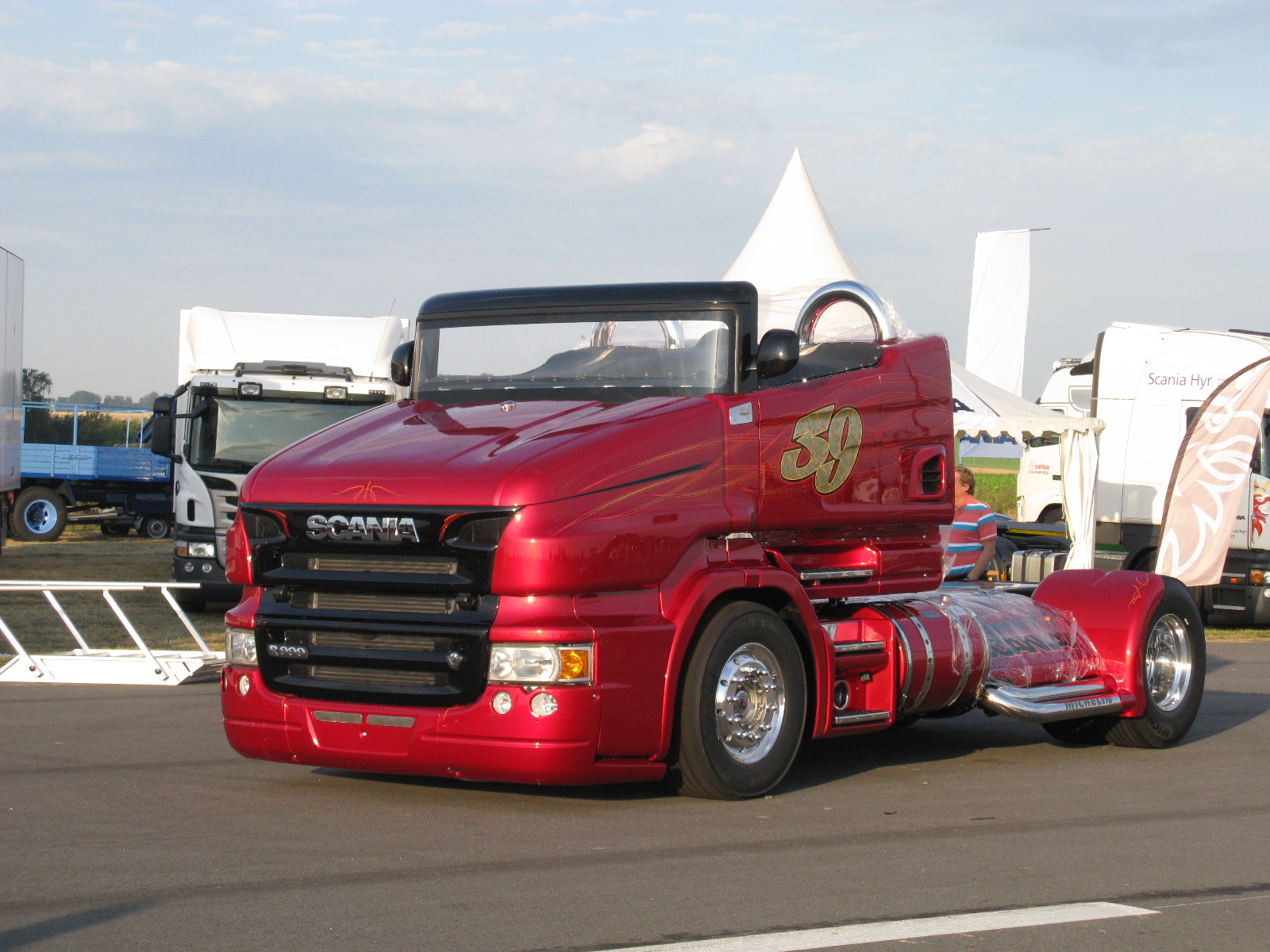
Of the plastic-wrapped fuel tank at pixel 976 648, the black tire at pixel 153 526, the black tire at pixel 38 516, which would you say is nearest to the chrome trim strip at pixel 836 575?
the plastic-wrapped fuel tank at pixel 976 648

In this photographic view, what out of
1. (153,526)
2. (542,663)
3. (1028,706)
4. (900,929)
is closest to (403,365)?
(542,663)

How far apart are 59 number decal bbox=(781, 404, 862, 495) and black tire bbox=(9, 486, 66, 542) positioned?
27239mm

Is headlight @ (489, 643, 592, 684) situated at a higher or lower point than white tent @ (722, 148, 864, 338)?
lower

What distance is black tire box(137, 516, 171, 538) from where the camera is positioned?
33469 millimetres

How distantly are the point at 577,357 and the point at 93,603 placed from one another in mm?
13009

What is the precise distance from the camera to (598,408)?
6887mm

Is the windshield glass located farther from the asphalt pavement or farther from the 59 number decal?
the 59 number decal

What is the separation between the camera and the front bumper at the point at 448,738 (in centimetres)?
607

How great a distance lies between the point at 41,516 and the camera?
3145 cm

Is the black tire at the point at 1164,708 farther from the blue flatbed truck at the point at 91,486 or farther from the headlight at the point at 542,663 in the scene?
the blue flatbed truck at the point at 91,486

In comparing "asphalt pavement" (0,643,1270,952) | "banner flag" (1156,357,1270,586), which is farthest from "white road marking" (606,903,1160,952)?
A: "banner flag" (1156,357,1270,586)

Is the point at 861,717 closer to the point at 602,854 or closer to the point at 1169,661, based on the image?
the point at 602,854

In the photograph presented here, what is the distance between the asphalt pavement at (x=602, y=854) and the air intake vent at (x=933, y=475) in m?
1.57

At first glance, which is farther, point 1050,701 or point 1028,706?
point 1050,701
